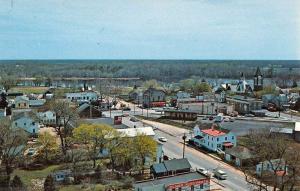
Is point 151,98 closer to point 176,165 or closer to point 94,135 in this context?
point 94,135

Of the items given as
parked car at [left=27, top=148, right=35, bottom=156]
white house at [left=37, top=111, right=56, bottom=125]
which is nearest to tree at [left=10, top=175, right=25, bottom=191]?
parked car at [left=27, top=148, right=35, bottom=156]

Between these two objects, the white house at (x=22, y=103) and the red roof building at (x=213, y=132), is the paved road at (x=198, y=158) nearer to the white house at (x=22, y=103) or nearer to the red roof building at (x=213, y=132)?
the red roof building at (x=213, y=132)

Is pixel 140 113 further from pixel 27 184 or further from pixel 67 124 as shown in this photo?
pixel 27 184

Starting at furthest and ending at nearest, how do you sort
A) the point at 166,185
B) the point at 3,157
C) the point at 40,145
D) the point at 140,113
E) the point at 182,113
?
the point at 140,113 → the point at 182,113 → the point at 40,145 → the point at 3,157 → the point at 166,185

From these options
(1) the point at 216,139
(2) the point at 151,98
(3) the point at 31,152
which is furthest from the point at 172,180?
(2) the point at 151,98

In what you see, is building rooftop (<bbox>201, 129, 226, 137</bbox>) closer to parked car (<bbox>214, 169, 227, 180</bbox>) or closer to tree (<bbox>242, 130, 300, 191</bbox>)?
tree (<bbox>242, 130, 300, 191</bbox>)

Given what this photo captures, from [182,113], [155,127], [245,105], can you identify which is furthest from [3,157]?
[245,105]
